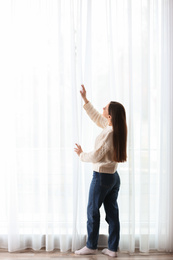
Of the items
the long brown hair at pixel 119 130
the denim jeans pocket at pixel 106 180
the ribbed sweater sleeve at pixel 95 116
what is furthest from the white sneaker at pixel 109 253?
the ribbed sweater sleeve at pixel 95 116

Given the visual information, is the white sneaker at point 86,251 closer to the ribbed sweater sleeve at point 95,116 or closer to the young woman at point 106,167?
the young woman at point 106,167

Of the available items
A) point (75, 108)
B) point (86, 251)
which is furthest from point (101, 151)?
point (86, 251)

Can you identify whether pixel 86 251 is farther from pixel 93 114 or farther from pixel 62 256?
pixel 93 114

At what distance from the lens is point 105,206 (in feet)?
8.66

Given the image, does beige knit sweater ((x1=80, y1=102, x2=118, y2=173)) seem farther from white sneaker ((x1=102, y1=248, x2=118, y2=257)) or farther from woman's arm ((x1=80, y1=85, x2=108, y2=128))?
white sneaker ((x1=102, y1=248, x2=118, y2=257))

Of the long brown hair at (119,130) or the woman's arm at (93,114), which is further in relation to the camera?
the woman's arm at (93,114)

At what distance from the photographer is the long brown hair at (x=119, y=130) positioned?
2.46 m

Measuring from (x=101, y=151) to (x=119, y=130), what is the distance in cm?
22

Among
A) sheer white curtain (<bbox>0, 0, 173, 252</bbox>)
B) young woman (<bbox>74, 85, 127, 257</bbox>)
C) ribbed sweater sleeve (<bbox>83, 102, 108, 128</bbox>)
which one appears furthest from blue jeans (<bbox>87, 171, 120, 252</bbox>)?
ribbed sweater sleeve (<bbox>83, 102, 108, 128</bbox>)

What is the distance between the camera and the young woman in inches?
97.3

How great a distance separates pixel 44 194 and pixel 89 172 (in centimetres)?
43

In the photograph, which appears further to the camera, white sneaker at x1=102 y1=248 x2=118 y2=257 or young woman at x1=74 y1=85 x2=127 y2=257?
white sneaker at x1=102 y1=248 x2=118 y2=257

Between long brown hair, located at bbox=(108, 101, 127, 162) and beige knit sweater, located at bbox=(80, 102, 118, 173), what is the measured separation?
1.6 inches

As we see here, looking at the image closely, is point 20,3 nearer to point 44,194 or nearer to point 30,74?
point 30,74
